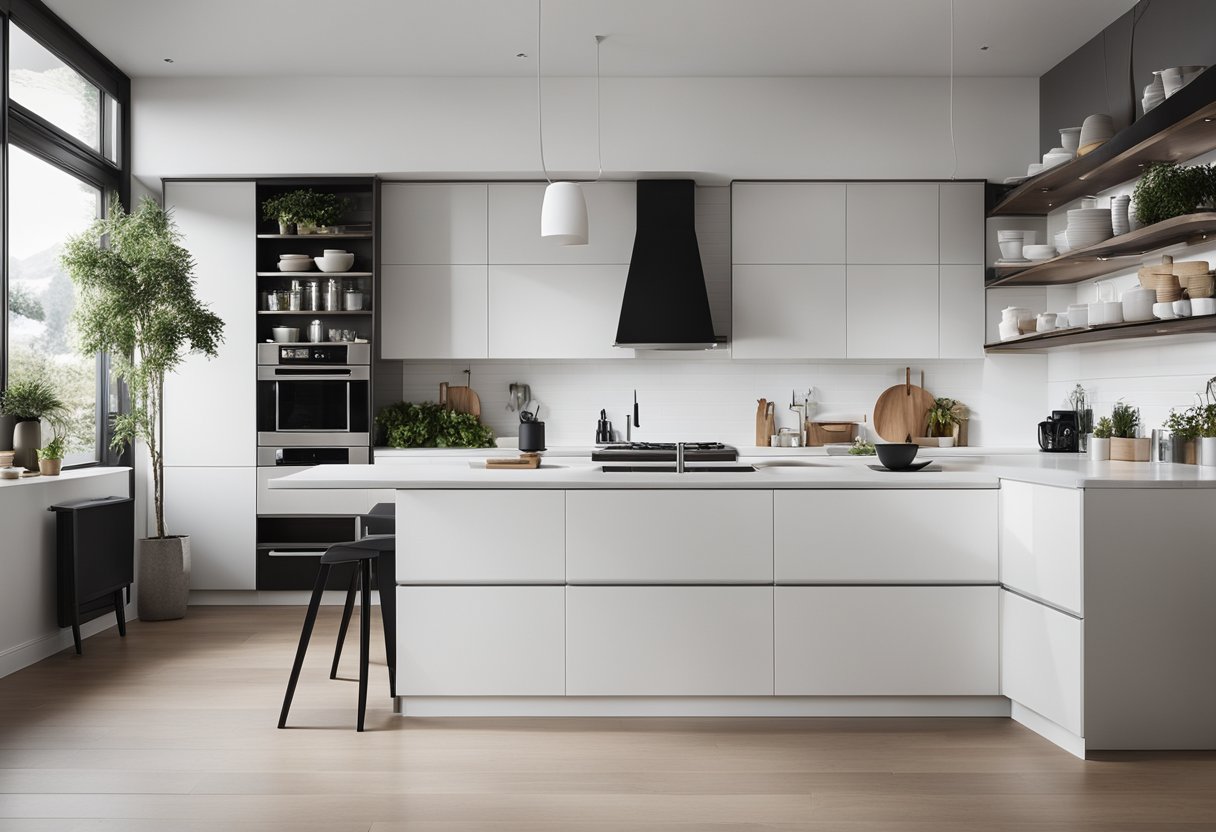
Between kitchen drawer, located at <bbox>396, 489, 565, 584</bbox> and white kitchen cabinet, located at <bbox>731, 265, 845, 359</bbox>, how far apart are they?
106 inches

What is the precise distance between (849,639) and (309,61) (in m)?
4.24

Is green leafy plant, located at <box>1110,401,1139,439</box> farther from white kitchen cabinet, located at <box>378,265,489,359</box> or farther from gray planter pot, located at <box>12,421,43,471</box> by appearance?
gray planter pot, located at <box>12,421,43,471</box>

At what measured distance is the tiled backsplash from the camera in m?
6.04

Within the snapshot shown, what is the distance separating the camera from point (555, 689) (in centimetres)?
337

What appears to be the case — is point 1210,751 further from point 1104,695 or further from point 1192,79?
point 1192,79

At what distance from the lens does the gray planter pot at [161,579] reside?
5129 mm

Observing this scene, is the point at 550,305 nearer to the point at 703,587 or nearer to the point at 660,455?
the point at 660,455

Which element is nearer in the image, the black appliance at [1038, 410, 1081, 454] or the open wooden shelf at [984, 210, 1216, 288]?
the open wooden shelf at [984, 210, 1216, 288]

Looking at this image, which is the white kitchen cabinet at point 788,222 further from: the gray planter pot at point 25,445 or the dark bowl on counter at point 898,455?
the gray planter pot at point 25,445

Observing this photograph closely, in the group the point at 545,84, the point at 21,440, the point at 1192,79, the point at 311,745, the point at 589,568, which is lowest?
the point at 311,745

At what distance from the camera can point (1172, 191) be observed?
12.1 feet

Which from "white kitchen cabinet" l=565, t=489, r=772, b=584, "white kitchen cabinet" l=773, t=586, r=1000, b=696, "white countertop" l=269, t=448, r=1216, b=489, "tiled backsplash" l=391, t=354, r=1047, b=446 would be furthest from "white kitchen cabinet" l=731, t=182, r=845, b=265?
"white kitchen cabinet" l=773, t=586, r=1000, b=696

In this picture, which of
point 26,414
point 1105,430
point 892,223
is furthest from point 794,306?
point 26,414

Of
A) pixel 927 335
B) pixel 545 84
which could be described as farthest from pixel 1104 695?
pixel 545 84
